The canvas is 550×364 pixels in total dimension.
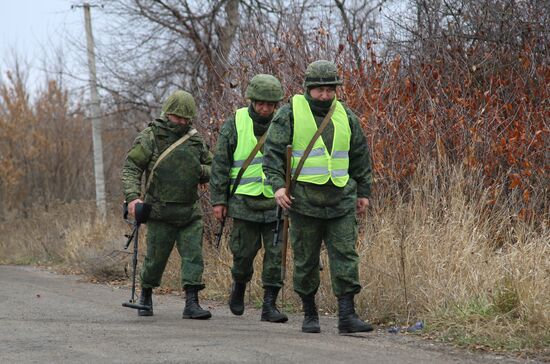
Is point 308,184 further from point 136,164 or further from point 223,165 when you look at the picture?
point 136,164

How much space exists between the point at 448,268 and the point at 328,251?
1134 mm

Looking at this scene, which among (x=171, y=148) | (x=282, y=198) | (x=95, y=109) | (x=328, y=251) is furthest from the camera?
(x=95, y=109)

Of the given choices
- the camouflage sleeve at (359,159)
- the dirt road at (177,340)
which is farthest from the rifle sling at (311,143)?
the dirt road at (177,340)

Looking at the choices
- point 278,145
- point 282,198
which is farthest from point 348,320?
point 278,145

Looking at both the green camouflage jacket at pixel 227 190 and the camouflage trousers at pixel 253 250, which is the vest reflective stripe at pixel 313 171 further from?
the camouflage trousers at pixel 253 250

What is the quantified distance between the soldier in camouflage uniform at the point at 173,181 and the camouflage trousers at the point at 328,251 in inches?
52.1

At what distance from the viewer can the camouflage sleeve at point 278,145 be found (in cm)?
800

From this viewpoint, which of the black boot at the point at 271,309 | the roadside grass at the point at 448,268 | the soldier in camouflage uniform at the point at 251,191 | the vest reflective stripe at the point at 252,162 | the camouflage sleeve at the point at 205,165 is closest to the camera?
the roadside grass at the point at 448,268

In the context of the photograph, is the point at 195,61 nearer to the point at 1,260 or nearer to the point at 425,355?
the point at 1,260

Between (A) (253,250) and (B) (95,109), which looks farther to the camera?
(B) (95,109)

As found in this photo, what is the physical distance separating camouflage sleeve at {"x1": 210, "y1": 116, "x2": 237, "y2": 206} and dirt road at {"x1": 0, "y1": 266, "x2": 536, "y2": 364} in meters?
1.04

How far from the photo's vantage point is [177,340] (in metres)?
7.61

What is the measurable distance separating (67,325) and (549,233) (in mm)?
4174

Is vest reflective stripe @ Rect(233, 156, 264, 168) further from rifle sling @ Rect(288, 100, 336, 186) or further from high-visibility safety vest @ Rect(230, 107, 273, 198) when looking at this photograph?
rifle sling @ Rect(288, 100, 336, 186)
